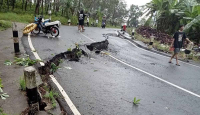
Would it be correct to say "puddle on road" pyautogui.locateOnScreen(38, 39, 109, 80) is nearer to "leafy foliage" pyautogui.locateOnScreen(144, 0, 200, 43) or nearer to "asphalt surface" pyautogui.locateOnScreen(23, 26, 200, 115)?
"asphalt surface" pyautogui.locateOnScreen(23, 26, 200, 115)

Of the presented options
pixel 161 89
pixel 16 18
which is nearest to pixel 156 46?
pixel 161 89

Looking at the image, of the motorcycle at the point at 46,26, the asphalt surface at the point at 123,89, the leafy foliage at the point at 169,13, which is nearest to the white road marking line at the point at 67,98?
the asphalt surface at the point at 123,89

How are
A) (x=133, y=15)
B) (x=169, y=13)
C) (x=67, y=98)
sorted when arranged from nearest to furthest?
1. (x=67, y=98)
2. (x=169, y=13)
3. (x=133, y=15)

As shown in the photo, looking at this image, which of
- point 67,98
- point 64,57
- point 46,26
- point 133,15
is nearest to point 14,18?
point 46,26

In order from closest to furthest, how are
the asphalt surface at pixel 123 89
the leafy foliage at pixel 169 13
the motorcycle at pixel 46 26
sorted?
1. the asphalt surface at pixel 123 89
2. the motorcycle at pixel 46 26
3. the leafy foliage at pixel 169 13

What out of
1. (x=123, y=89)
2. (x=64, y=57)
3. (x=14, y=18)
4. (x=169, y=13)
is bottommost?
(x=123, y=89)

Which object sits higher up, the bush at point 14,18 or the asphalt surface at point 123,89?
the bush at point 14,18

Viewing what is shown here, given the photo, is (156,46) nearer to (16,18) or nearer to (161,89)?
(161,89)

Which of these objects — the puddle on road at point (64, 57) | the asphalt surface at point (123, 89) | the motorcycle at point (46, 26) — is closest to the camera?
the asphalt surface at point (123, 89)

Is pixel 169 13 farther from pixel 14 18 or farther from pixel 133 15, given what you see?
pixel 133 15

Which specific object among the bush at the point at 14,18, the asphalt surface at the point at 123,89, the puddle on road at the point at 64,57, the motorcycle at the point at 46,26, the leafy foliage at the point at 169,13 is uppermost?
the leafy foliage at the point at 169,13

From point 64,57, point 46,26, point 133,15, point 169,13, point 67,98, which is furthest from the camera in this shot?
point 133,15

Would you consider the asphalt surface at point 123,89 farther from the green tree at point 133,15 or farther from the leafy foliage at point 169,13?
the green tree at point 133,15

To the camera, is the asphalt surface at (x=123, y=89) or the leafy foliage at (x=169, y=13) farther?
the leafy foliage at (x=169, y=13)
